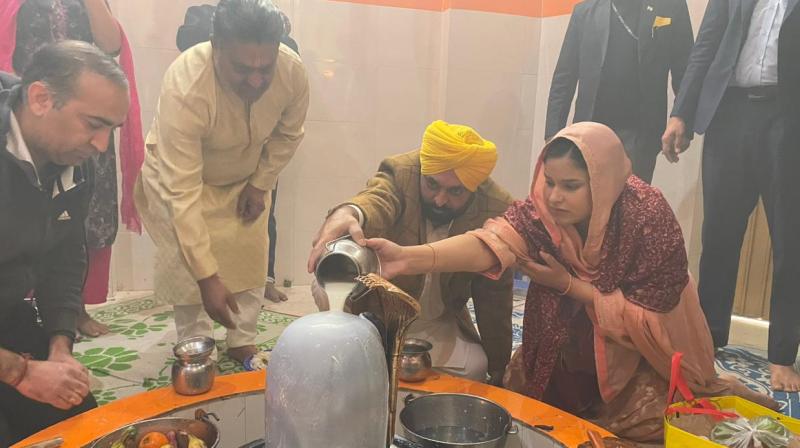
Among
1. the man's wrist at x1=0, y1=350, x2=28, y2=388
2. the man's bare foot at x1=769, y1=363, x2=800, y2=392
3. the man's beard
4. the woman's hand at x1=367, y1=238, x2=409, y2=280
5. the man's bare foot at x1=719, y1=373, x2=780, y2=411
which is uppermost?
the man's beard

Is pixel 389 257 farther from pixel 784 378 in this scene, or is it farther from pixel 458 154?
pixel 784 378

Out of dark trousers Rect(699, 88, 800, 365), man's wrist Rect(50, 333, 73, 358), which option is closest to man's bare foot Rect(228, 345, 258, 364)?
man's wrist Rect(50, 333, 73, 358)

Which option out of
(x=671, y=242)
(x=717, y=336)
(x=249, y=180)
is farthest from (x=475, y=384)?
(x=249, y=180)

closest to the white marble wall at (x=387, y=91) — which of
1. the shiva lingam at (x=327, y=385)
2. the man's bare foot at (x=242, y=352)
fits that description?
the man's bare foot at (x=242, y=352)

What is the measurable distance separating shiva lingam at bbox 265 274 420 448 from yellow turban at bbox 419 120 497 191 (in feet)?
3.88

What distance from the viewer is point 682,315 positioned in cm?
177

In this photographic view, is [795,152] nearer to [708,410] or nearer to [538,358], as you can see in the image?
[708,410]

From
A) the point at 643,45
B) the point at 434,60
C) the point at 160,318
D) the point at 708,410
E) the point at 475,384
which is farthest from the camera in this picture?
the point at 434,60

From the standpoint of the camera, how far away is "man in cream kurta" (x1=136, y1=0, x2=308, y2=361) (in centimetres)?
190

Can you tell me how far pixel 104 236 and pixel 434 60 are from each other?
1388 millimetres

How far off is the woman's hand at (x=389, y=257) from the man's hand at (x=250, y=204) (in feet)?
1.92

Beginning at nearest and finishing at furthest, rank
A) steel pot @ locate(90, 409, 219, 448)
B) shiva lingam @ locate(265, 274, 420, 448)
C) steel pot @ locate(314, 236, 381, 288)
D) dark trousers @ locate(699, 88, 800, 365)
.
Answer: shiva lingam @ locate(265, 274, 420, 448) < steel pot @ locate(90, 409, 219, 448) < steel pot @ locate(314, 236, 381, 288) < dark trousers @ locate(699, 88, 800, 365)

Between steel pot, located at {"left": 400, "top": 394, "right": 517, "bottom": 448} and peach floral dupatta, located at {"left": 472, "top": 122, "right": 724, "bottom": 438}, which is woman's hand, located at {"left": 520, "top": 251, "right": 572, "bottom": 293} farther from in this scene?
steel pot, located at {"left": 400, "top": 394, "right": 517, "bottom": 448}

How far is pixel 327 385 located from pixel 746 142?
1539 mm
